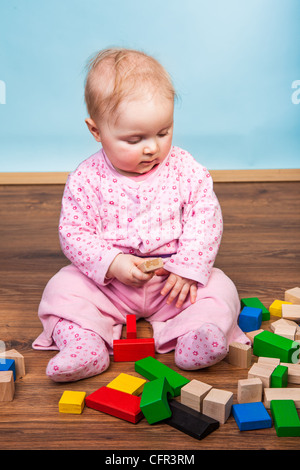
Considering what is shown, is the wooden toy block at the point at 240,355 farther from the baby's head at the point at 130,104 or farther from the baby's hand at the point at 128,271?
the baby's head at the point at 130,104

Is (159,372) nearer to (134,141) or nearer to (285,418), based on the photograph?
(285,418)

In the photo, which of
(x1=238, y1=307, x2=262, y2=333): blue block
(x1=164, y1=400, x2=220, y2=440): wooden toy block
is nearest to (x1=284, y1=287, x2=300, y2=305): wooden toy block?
(x1=238, y1=307, x2=262, y2=333): blue block

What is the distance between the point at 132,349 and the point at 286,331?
0.31m

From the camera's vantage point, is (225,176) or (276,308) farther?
(225,176)

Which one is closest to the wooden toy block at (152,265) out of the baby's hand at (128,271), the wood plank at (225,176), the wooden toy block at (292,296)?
the baby's hand at (128,271)

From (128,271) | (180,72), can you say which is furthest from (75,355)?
(180,72)

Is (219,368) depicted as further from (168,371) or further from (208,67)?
(208,67)

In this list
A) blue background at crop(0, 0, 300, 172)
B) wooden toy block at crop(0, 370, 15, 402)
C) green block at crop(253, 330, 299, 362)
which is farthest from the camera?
blue background at crop(0, 0, 300, 172)

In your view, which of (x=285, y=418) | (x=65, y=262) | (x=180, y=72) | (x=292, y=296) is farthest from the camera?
(x=180, y=72)

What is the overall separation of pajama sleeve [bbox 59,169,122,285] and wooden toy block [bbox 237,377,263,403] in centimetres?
38

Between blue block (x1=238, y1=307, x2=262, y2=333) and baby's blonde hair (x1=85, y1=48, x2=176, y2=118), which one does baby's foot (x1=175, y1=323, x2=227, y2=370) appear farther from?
baby's blonde hair (x1=85, y1=48, x2=176, y2=118)

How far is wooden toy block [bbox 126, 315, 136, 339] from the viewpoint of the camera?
3.90ft

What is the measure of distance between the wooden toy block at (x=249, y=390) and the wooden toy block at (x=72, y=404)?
0.86 ft

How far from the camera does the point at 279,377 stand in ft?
3.34
